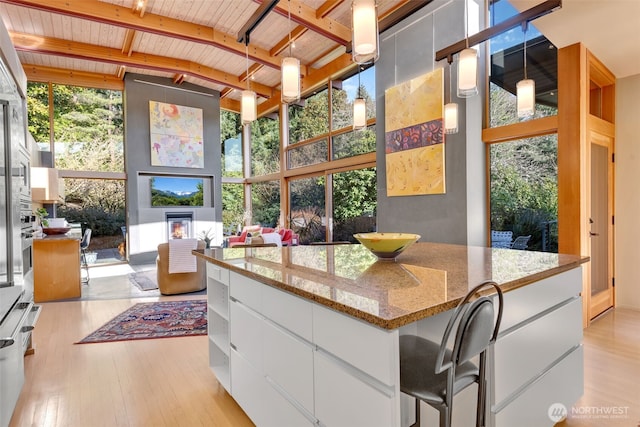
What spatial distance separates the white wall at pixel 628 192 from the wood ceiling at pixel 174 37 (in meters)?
2.83

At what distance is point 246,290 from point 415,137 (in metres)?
3.89

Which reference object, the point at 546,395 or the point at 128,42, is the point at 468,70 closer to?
A: the point at 546,395

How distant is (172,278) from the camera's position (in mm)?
5051

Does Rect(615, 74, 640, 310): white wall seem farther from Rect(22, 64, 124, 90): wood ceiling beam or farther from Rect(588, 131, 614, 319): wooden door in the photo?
Rect(22, 64, 124, 90): wood ceiling beam

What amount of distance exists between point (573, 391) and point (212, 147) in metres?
9.02

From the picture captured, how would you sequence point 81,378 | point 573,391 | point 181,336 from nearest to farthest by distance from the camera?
point 573,391, point 81,378, point 181,336

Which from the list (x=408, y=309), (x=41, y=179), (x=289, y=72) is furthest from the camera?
(x=41, y=179)

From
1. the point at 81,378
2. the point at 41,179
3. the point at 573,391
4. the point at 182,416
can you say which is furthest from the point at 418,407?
the point at 41,179

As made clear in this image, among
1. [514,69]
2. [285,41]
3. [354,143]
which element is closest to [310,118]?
[354,143]

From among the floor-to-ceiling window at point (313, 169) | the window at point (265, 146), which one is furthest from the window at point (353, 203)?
the window at point (265, 146)

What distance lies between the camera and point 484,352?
1.26m

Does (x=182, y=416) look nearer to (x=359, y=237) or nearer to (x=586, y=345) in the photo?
(x=359, y=237)

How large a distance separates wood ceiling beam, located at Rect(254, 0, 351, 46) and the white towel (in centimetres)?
347

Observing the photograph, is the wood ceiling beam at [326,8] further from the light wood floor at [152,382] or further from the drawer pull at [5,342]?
the drawer pull at [5,342]
